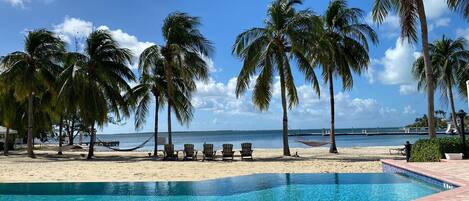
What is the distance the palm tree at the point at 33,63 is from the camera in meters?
25.1

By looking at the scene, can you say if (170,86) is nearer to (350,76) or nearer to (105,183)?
(350,76)

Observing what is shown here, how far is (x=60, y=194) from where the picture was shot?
11.6 m

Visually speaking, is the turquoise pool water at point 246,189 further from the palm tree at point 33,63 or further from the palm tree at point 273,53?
the palm tree at point 33,63

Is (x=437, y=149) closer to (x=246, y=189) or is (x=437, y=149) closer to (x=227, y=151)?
(x=246, y=189)

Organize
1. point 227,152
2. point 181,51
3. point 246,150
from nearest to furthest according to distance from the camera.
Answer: point 227,152
point 246,150
point 181,51

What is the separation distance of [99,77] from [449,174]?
60.8 ft

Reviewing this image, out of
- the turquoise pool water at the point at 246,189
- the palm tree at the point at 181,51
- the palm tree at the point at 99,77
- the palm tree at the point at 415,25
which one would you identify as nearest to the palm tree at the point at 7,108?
the palm tree at the point at 99,77

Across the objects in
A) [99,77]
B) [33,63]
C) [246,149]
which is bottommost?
[246,149]

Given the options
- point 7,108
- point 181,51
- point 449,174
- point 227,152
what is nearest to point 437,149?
point 449,174

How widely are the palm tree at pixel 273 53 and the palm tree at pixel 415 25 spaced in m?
5.19

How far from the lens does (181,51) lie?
76.3ft

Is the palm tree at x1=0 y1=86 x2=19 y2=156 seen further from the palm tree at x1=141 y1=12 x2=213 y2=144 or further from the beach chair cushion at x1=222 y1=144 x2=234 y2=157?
the beach chair cushion at x1=222 y1=144 x2=234 y2=157

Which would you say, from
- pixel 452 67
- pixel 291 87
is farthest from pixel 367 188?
pixel 452 67

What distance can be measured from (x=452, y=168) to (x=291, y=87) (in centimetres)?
1019
